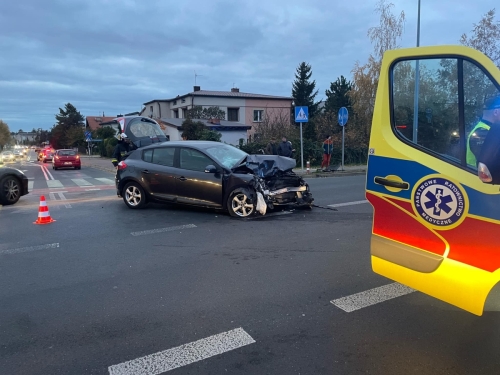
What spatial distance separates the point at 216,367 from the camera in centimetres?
290

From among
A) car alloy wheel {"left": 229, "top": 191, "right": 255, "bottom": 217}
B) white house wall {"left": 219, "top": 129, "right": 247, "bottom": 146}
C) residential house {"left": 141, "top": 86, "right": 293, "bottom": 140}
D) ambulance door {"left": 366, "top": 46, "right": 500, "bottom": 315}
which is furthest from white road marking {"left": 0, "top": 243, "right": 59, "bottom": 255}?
residential house {"left": 141, "top": 86, "right": 293, "bottom": 140}

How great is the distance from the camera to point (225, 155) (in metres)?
8.76

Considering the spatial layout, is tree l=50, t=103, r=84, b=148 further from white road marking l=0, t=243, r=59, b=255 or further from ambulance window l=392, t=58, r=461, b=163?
ambulance window l=392, t=58, r=461, b=163

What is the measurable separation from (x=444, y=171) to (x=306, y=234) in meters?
4.01

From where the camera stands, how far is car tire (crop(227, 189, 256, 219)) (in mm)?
7945

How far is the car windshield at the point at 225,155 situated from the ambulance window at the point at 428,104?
5.42 metres

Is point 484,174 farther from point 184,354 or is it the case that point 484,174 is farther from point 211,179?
point 211,179

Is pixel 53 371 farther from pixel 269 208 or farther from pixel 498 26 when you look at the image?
pixel 498 26

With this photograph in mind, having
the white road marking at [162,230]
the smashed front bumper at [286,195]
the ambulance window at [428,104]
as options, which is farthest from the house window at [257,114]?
the ambulance window at [428,104]

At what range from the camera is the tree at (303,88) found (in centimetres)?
5409

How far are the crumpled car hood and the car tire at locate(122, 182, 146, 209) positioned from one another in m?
2.57

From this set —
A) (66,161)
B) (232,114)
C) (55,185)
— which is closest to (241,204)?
(55,185)

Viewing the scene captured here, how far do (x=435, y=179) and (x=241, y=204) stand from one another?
5.46 m

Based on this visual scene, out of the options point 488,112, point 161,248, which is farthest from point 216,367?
point 161,248
